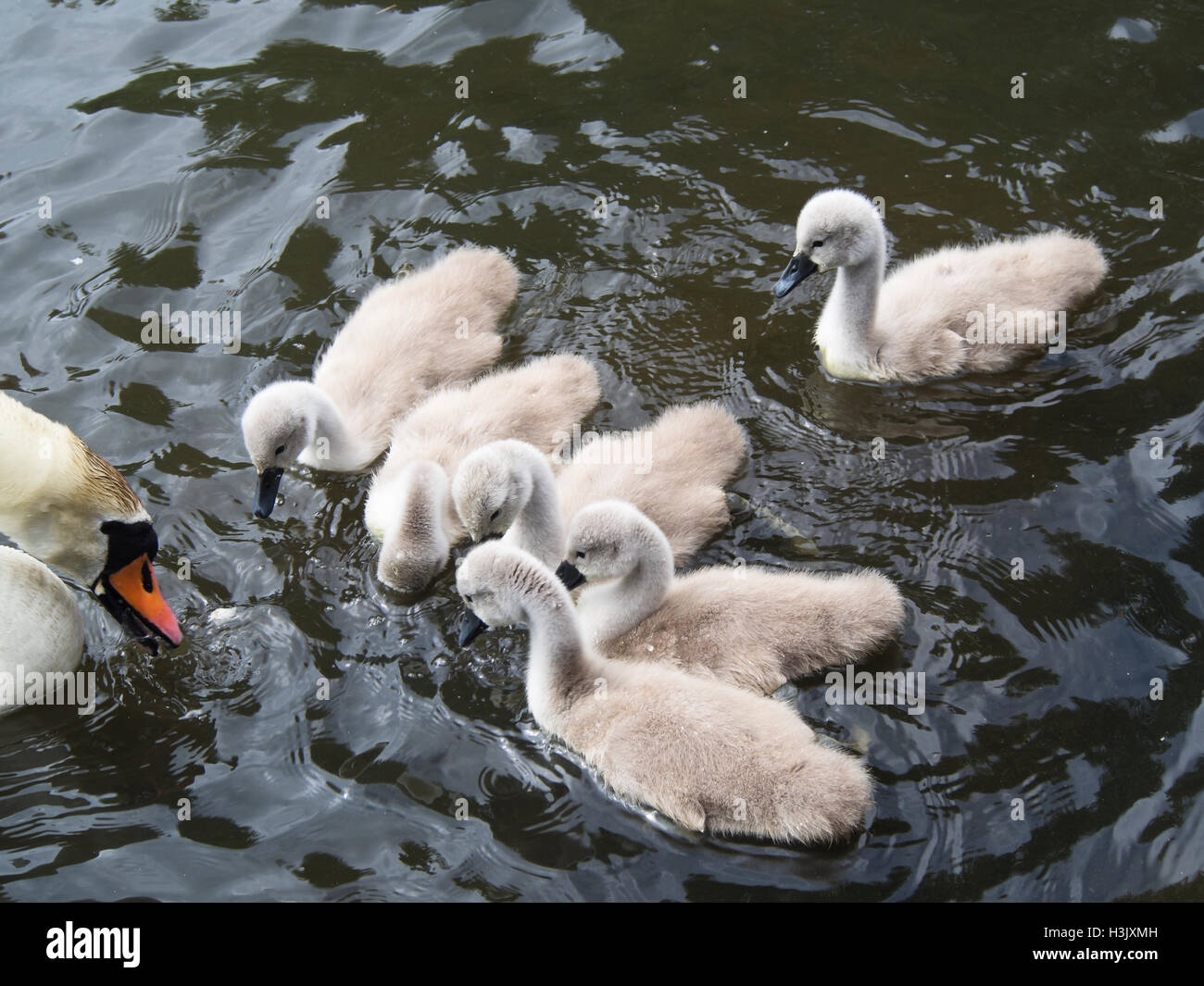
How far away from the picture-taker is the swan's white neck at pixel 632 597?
14.6ft

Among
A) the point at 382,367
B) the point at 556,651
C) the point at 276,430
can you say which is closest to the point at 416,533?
the point at 276,430

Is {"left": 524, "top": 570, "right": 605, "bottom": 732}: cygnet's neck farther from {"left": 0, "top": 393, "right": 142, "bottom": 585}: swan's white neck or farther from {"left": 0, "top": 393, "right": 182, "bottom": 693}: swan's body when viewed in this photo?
{"left": 0, "top": 393, "right": 142, "bottom": 585}: swan's white neck

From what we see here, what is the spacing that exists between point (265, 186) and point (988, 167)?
4236mm

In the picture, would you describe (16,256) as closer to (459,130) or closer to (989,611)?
(459,130)

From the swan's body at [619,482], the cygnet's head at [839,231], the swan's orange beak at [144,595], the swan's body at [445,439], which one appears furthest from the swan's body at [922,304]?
the swan's orange beak at [144,595]

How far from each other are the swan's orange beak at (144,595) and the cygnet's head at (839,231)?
3239 mm

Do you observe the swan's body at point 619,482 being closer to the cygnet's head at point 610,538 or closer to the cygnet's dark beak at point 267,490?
the cygnet's head at point 610,538

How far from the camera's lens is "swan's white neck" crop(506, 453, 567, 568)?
473 cm

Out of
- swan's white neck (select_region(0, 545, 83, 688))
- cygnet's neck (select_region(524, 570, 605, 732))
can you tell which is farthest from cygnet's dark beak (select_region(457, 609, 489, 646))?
swan's white neck (select_region(0, 545, 83, 688))

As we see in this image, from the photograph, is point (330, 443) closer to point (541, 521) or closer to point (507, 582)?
point (541, 521)

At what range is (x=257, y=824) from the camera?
13.5 ft

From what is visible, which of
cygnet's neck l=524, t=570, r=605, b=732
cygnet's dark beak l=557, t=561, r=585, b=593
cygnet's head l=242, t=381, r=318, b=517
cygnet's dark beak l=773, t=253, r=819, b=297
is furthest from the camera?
cygnet's dark beak l=773, t=253, r=819, b=297

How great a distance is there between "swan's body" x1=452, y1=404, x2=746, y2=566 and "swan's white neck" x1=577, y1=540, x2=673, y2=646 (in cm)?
34
